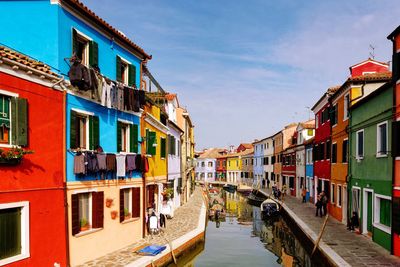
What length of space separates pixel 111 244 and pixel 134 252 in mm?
1067

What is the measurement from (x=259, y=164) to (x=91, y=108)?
56373mm

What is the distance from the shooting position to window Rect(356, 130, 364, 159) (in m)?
20.2

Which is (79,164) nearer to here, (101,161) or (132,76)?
(101,161)

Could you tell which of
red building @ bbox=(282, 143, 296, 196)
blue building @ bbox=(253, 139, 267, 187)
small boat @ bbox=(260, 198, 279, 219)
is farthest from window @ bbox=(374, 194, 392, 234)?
blue building @ bbox=(253, 139, 267, 187)

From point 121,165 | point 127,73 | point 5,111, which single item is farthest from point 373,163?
point 5,111

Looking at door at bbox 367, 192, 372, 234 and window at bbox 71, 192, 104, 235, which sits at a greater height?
window at bbox 71, 192, 104, 235

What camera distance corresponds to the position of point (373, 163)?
1797 centimetres

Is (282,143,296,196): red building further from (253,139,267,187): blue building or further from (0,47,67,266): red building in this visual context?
(0,47,67,266): red building

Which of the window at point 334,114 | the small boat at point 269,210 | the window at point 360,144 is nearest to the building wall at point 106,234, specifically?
the window at point 360,144

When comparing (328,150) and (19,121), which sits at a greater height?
(19,121)

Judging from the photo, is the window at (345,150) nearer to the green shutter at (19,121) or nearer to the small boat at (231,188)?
the green shutter at (19,121)

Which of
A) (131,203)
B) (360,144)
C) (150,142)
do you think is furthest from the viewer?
(360,144)

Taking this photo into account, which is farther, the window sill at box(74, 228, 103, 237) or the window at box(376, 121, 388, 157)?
the window at box(376, 121, 388, 157)

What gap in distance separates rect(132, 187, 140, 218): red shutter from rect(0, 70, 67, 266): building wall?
514 centimetres
